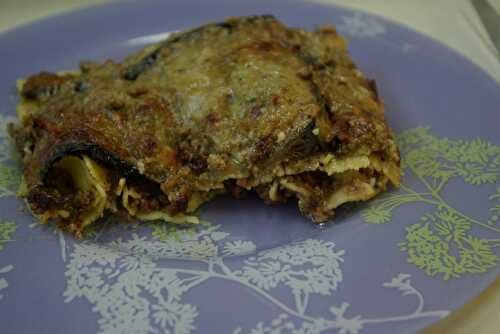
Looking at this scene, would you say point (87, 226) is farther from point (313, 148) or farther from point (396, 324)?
point (396, 324)

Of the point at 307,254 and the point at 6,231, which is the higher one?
the point at 6,231

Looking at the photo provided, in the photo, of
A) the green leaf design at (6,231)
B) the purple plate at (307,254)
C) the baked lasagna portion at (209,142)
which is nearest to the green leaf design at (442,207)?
the purple plate at (307,254)

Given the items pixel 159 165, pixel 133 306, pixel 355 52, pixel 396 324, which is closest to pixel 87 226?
pixel 159 165

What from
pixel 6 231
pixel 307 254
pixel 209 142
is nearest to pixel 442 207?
pixel 307 254

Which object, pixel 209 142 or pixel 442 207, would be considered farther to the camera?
pixel 209 142

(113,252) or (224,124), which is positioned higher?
(224,124)

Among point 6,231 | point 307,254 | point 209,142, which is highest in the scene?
point 209,142

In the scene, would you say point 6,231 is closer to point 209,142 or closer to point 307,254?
point 209,142
